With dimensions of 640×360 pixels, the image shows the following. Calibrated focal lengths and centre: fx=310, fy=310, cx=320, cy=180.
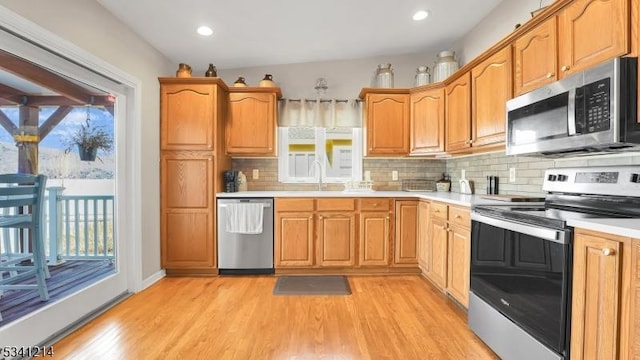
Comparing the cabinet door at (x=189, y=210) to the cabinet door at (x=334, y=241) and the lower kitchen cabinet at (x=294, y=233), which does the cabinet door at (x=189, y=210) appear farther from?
the cabinet door at (x=334, y=241)

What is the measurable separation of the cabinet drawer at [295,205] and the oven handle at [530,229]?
5.61 feet

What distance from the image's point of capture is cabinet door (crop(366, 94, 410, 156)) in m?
3.59

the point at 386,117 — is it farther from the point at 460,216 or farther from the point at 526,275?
the point at 526,275

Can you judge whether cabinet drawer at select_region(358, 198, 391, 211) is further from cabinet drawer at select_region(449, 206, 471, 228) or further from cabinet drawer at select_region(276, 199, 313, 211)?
cabinet drawer at select_region(449, 206, 471, 228)

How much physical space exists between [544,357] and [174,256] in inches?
124

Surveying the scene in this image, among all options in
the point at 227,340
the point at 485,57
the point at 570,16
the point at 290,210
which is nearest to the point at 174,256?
the point at 290,210

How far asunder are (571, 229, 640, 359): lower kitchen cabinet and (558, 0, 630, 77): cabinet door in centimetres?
91

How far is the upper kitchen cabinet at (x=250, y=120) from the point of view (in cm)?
356

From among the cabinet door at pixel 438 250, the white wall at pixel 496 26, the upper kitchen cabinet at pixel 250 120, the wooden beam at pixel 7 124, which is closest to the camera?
the wooden beam at pixel 7 124

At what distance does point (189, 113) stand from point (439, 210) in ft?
8.80

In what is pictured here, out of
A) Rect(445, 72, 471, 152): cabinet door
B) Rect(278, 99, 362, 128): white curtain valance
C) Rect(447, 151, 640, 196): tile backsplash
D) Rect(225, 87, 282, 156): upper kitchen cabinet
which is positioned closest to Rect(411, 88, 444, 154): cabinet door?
Rect(445, 72, 471, 152): cabinet door

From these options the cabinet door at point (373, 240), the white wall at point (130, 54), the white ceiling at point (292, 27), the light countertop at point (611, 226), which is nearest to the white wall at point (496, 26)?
the white ceiling at point (292, 27)

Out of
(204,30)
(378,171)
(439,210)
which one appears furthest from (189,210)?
(439,210)

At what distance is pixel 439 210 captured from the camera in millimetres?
2773
